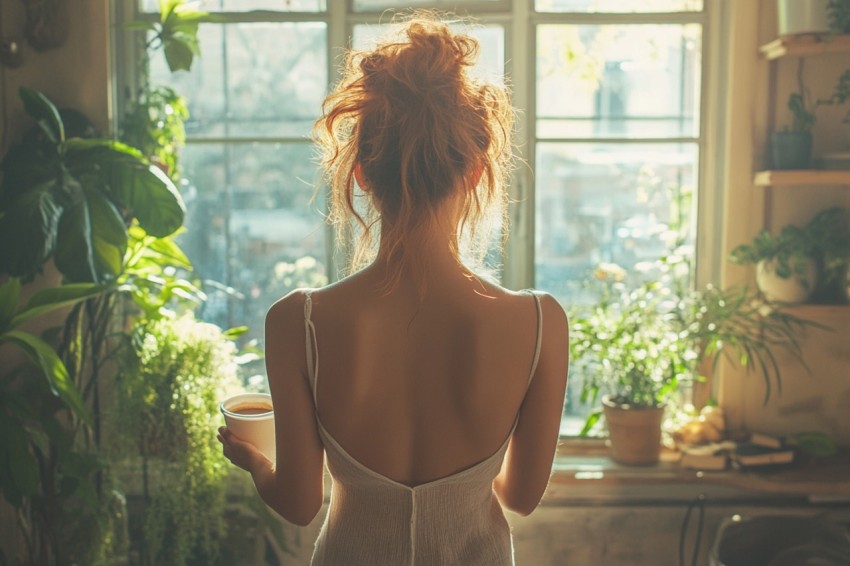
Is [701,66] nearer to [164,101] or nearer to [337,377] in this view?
[164,101]

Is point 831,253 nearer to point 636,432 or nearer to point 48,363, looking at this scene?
point 636,432

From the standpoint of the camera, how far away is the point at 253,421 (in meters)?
1.28

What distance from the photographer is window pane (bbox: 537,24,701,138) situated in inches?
112

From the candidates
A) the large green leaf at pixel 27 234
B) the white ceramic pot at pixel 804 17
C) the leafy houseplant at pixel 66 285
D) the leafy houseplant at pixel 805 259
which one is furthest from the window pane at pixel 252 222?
the white ceramic pot at pixel 804 17

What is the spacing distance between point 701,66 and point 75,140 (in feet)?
6.10

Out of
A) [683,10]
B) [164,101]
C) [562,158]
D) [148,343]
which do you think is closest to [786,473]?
[562,158]

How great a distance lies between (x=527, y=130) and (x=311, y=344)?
1.84 m

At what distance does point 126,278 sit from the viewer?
255 cm

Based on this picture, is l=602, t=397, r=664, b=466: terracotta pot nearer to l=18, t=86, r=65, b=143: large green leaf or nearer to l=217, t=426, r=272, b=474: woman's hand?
l=217, t=426, r=272, b=474: woman's hand

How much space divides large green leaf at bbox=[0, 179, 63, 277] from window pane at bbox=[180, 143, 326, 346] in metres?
0.74

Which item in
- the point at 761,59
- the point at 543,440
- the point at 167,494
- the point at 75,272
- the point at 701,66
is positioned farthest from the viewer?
the point at 701,66

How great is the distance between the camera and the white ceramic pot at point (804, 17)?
2.43m

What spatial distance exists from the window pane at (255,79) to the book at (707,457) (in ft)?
4.97

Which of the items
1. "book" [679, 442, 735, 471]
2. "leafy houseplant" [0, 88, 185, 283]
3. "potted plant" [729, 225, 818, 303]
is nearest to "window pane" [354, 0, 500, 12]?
"leafy houseplant" [0, 88, 185, 283]
